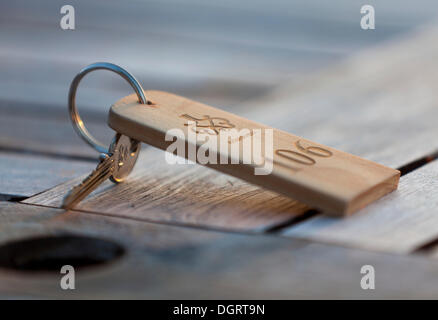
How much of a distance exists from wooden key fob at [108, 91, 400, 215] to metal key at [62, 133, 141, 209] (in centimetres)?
2

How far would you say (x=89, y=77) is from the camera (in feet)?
5.27

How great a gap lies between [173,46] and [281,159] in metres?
1.35

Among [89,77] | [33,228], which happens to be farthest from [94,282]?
[89,77]

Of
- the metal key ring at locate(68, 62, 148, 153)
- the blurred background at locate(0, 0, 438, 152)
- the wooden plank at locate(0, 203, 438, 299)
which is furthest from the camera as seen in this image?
the blurred background at locate(0, 0, 438, 152)

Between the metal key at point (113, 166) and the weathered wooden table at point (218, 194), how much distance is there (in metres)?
0.01

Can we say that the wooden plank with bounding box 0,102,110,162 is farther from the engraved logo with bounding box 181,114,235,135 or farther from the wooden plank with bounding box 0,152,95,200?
the engraved logo with bounding box 181,114,235,135

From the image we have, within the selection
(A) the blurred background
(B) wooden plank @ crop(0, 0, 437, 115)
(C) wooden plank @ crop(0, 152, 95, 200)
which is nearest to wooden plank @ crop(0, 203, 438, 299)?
(C) wooden plank @ crop(0, 152, 95, 200)

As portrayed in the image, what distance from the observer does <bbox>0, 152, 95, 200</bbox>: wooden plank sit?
75 cm

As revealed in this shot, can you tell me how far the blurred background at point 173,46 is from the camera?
4.74ft

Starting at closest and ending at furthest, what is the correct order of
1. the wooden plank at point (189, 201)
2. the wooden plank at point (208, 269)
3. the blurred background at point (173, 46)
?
the wooden plank at point (208, 269) → the wooden plank at point (189, 201) → the blurred background at point (173, 46)

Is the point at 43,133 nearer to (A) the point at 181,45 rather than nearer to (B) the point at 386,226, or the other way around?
(B) the point at 386,226

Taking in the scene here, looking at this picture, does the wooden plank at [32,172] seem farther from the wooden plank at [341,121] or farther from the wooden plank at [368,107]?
the wooden plank at [368,107]

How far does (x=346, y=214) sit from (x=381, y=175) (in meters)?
0.09

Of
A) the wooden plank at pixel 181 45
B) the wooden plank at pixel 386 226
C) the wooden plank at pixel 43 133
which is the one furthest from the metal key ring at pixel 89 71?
the wooden plank at pixel 181 45
